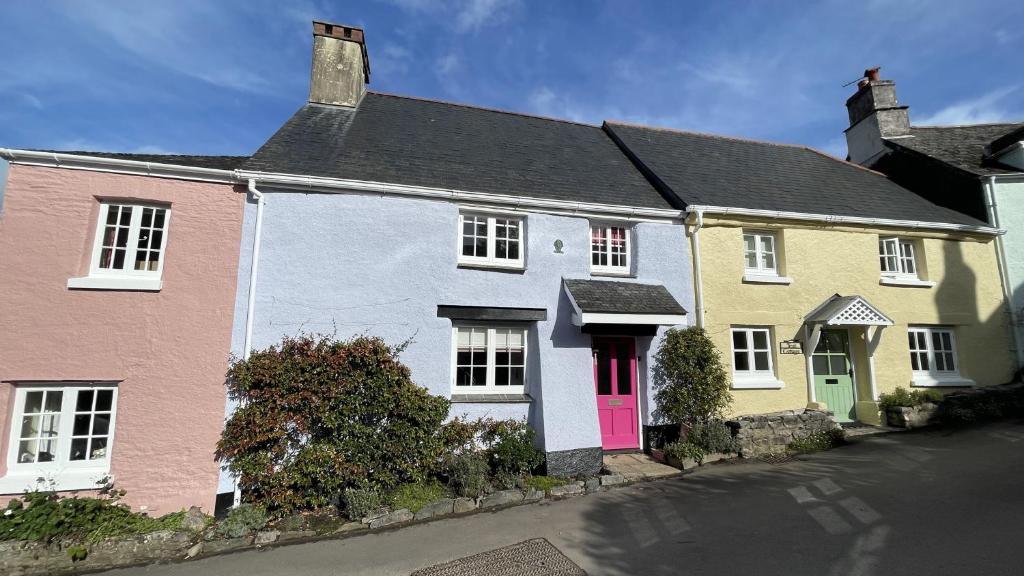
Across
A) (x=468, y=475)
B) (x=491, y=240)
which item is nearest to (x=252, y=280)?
(x=491, y=240)

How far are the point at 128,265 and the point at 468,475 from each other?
6.24 meters

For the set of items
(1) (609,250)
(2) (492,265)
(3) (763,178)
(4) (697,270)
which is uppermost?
(3) (763,178)

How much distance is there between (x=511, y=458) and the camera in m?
7.65

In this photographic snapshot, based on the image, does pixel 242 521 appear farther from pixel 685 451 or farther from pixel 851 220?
pixel 851 220

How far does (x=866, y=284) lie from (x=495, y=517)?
33.1 ft

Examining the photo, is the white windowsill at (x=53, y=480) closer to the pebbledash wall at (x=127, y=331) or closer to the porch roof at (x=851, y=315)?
the pebbledash wall at (x=127, y=331)

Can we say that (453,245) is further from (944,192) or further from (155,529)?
(944,192)

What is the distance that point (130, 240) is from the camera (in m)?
7.41

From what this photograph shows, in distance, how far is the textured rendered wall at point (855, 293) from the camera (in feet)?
32.7

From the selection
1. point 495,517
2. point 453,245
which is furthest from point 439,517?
point 453,245

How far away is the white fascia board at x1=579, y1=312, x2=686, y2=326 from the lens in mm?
8133

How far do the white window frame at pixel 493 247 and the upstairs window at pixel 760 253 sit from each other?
513cm

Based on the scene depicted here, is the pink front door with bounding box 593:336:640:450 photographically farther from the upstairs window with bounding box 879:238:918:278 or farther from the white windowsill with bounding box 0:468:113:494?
the white windowsill with bounding box 0:468:113:494

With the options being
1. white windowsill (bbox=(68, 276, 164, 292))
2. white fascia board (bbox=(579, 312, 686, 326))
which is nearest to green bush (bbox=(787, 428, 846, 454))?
white fascia board (bbox=(579, 312, 686, 326))
